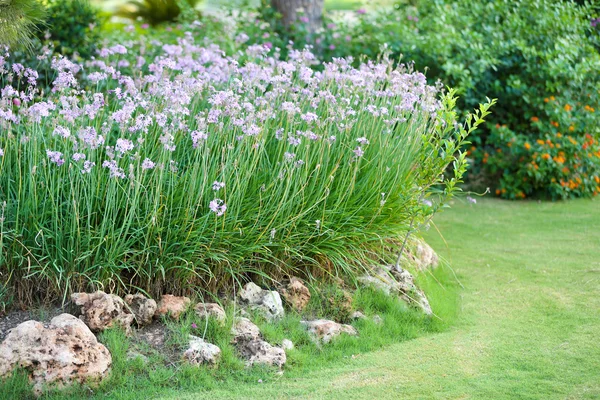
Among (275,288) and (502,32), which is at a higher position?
(502,32)

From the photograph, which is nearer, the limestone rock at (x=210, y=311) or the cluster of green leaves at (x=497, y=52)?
the limestone rock at (x=210, y=311)

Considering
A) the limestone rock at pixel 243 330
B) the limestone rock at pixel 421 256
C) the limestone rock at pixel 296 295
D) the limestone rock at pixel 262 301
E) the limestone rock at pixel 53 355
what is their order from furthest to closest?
the limestone rock at pixel 421 256, the limestone rock at pixel 296 295, the limestone rock at pixel 262 301, the limestone rock at pixel 243 330, the limestone rock at pixel 53 355

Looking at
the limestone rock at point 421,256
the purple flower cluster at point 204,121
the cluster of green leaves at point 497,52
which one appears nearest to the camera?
the purple flower cluster at point 204,121

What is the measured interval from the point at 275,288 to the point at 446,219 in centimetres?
348

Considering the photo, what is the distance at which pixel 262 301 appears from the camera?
14.5 ft

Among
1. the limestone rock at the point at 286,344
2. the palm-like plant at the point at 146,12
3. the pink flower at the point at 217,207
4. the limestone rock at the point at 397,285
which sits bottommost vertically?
the palm-like plant at the point at 146,12

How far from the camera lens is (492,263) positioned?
6.15 meters

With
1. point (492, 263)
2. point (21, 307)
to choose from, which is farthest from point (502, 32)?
point (21, 307)

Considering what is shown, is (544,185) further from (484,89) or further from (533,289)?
(533,289)

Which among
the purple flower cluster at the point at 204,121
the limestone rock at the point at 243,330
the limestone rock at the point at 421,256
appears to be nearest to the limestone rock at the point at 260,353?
the limestone rock at the point at 243,330

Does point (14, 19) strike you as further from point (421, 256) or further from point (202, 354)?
point (421, 256)

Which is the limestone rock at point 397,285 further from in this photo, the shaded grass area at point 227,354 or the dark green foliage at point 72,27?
the dark green foliage at point 72,27

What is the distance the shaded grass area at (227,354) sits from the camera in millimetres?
3641

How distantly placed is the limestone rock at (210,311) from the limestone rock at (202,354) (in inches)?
8.7
